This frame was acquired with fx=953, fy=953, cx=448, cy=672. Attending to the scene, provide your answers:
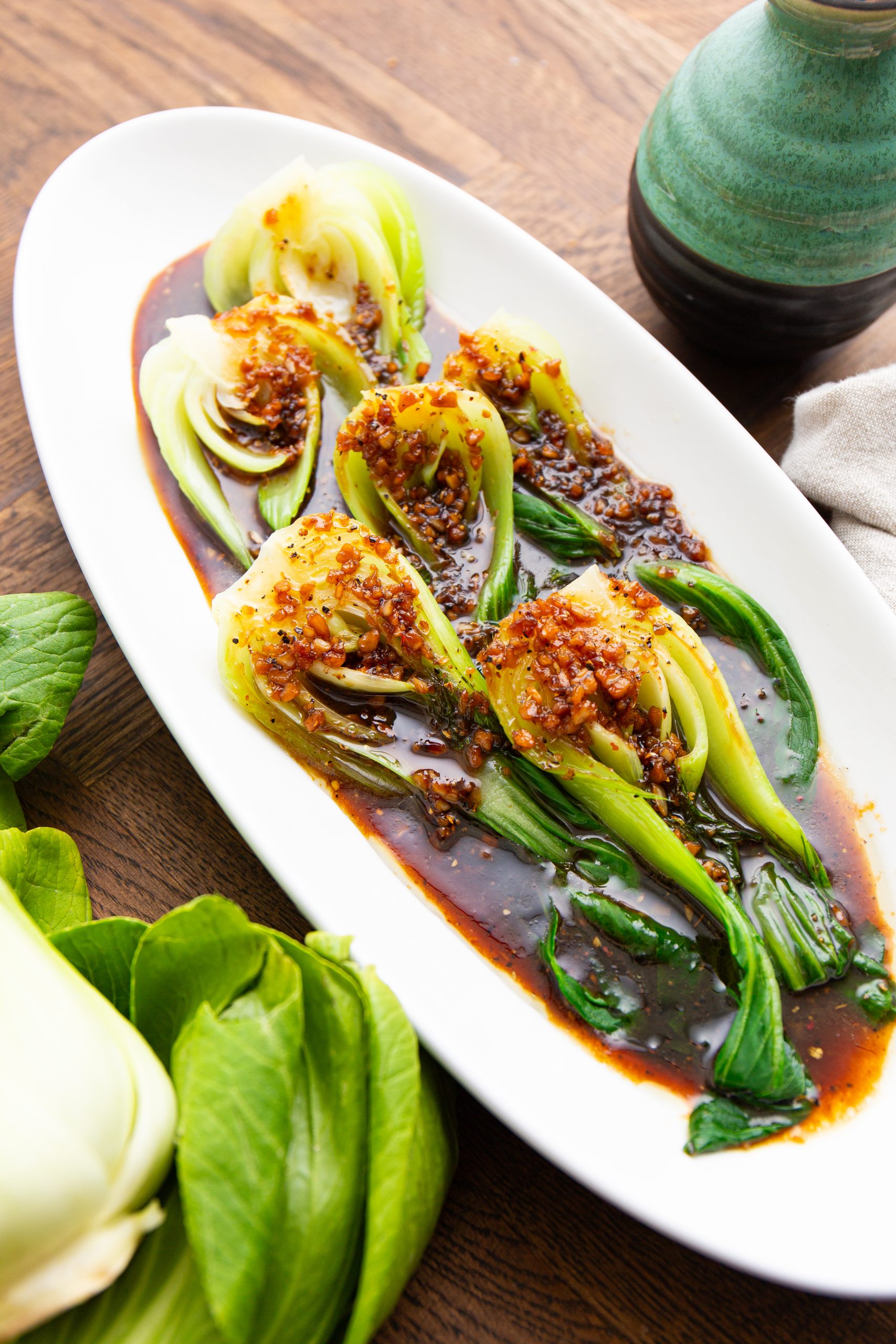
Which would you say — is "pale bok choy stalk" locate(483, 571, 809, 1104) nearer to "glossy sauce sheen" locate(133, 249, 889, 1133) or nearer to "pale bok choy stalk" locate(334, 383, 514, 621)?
"glossy sauce sheen" locate(133, 249, 889, 1133)

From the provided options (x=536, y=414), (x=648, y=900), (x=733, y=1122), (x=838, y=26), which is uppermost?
(x=838, y=26)

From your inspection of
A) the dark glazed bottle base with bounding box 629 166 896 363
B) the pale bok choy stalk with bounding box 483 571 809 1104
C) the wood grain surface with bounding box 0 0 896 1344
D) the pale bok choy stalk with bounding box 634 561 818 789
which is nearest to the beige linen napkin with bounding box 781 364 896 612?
the dark glazed bottle base with bounding box 629 166 896 363

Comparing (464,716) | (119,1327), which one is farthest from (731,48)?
(119,1327)

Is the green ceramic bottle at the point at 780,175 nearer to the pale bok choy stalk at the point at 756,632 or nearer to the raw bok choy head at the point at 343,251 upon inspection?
the raw bok choy head at the point at 343,251

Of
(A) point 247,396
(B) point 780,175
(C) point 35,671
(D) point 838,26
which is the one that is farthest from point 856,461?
(C) point 35,671

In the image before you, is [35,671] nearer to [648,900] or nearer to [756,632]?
[648,900]

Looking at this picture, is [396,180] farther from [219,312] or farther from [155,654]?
[155,654]
